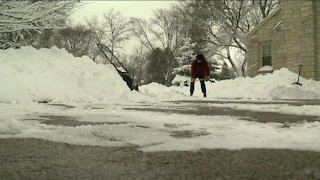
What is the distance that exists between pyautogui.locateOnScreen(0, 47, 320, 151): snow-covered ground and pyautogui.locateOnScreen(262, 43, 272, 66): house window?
603cm

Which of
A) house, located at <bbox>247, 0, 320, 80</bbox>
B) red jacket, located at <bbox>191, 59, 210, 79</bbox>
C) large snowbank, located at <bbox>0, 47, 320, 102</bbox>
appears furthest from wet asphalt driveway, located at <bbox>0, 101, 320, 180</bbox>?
house, located at <bbox>247, 0, 320, 80</bbox>

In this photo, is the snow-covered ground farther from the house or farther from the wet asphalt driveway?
the house

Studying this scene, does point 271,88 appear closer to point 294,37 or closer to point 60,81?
point 294,37

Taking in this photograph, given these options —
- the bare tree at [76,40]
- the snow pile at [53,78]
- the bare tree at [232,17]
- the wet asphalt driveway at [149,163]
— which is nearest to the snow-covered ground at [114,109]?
the snow pile at [53,78]

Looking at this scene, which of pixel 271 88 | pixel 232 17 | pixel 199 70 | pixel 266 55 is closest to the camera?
pixel 199 70

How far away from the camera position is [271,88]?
1530 cm

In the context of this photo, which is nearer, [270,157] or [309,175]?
[309,175]

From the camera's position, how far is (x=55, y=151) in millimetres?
3074

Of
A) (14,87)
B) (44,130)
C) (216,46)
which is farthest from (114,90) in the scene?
(216,46)

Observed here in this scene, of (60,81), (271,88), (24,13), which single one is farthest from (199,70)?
(24,13)

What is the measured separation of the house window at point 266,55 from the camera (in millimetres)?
24202

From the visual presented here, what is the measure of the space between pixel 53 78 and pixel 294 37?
13.7 m

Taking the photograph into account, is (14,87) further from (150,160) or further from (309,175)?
(309,175)

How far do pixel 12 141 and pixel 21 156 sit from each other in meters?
0.64
